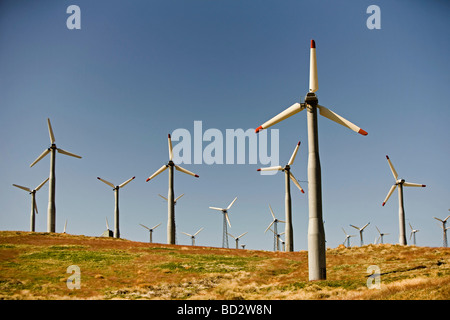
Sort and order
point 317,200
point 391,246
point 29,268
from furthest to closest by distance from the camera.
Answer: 1. point 391,246
2. point 29,268
3. point 317,200

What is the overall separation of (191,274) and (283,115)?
18.6m

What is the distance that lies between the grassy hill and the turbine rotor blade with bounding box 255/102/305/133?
1465 cm

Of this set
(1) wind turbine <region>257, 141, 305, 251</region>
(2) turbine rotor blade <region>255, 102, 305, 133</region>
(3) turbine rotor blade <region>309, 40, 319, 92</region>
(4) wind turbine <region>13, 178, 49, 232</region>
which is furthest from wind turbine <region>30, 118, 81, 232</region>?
(3) turbine rotor blade <region>309, 40, 319, 92</region>

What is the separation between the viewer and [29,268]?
144 feet

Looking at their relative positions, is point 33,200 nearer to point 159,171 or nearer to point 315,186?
point 159,171

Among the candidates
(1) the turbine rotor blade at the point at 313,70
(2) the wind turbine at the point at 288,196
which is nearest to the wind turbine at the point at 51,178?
(2) the wind turbine at the point at 288,196

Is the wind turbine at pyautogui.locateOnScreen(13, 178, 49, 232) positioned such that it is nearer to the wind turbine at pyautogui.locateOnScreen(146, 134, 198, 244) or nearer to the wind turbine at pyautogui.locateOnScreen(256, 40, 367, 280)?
the wind turbine at pyautogui.locateOnScreen(146, 134, 198, 244)

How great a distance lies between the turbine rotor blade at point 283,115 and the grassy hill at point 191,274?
14.6 m

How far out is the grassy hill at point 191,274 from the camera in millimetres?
29938

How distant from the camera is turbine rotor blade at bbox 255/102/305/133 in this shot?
133ft
